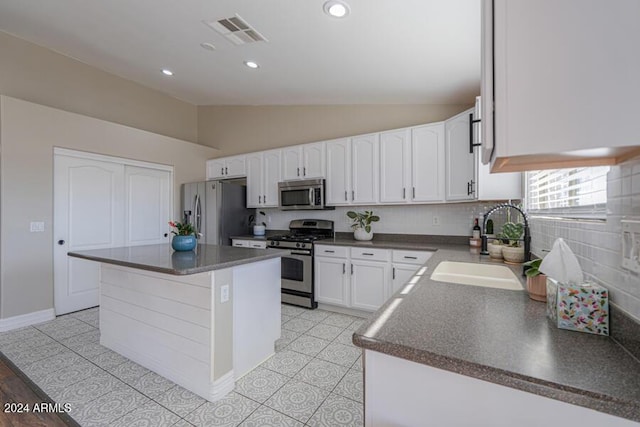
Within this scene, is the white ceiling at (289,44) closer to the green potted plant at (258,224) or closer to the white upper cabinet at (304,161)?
the white upper cabinet at (304,161)

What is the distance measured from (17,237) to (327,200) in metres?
3.58

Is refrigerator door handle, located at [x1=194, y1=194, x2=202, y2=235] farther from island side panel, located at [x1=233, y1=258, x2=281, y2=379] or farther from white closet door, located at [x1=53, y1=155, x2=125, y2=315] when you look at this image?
island side panel, located at [x1=233, y1=258, x2=281, y2=379]

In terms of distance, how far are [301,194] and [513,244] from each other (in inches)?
102

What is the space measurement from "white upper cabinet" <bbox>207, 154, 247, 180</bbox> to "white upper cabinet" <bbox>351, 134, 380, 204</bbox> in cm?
199

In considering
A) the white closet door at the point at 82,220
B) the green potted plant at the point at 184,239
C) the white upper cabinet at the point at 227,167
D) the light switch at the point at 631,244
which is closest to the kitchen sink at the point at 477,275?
the light switch at the point at 631,244

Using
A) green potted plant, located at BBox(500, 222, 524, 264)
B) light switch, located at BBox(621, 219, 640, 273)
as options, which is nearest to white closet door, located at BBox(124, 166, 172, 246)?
green potted plant, located at BBox(500, 222, 524, 264)

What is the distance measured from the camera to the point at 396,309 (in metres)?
1.05

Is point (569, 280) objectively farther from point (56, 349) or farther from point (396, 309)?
point (56, 349)

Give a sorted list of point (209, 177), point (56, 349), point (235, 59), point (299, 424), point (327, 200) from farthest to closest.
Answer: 1. point (209, 177)
2. point (327, 200)
3. point (235, 59)
4. point (56, 349)
5. point (299, 424)

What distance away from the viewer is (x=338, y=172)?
3756 mm

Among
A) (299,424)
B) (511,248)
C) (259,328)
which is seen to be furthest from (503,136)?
(259,328)

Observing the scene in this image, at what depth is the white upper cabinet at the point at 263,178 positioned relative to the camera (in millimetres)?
4316

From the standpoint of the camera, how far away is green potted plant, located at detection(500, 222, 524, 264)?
192 centimetres

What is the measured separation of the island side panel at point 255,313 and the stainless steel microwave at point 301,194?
59.3 inches
